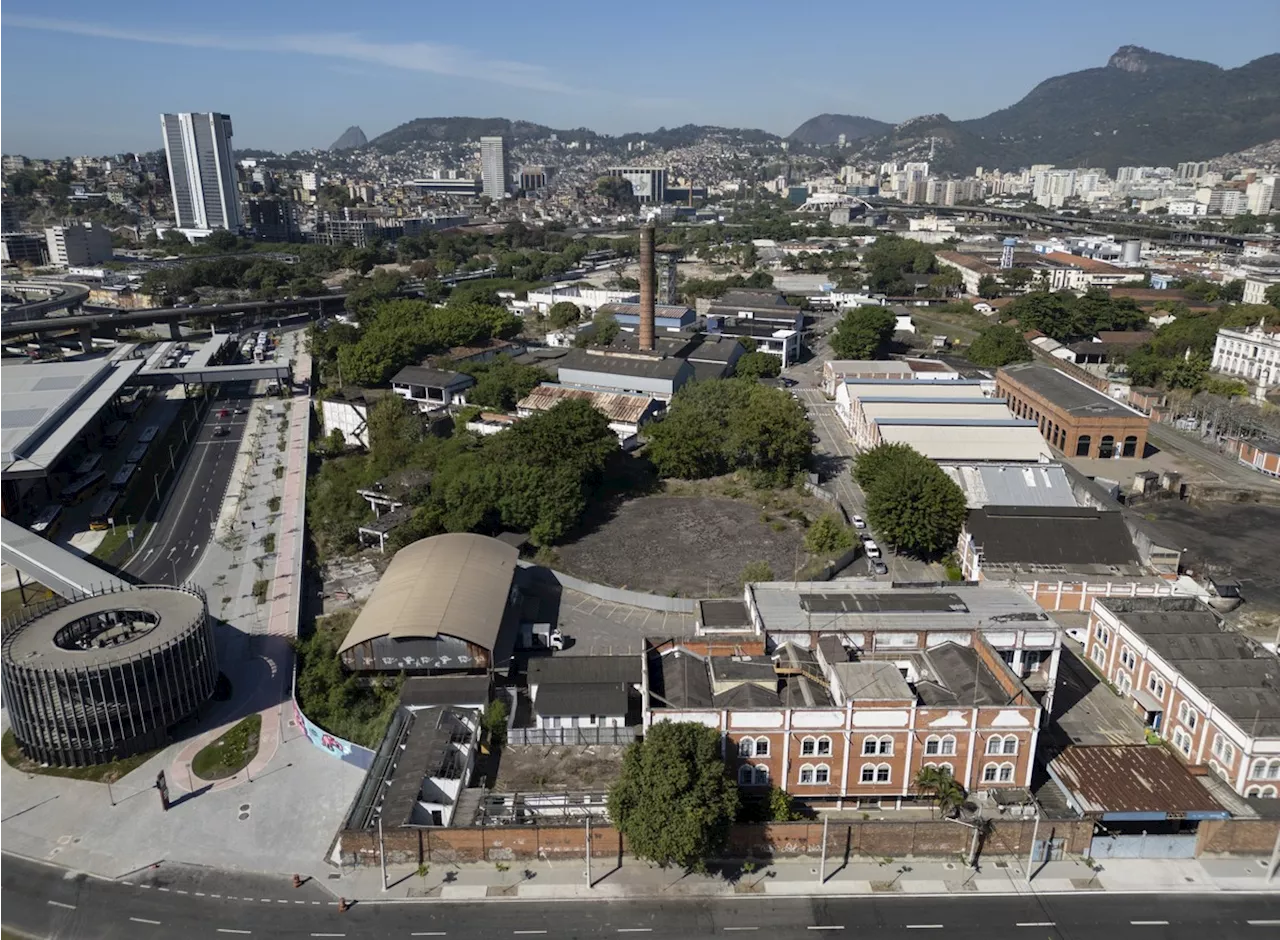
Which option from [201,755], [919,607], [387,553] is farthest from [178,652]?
[919,607]

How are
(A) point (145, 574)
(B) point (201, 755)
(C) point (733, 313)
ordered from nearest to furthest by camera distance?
(B) point (201, 755)
(A) point (145, 574)
(C) point (733, 313)

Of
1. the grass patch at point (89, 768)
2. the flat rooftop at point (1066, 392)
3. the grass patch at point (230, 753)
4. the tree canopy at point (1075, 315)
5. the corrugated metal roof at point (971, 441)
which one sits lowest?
the grass patch at point (89, 768)

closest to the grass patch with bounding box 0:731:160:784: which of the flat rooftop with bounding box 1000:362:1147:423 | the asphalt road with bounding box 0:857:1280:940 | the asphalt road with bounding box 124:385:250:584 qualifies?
the asphalt road with bounding box 0:857:1280:940

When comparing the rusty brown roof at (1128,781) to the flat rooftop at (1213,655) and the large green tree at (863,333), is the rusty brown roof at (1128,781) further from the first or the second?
the large green tree at (863,333)

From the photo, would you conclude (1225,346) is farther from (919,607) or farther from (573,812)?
(573,812)

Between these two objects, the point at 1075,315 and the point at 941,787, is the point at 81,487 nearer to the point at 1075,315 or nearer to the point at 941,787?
the point at 941,787

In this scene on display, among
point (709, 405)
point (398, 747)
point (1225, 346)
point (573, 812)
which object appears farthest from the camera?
point (1225, 346)

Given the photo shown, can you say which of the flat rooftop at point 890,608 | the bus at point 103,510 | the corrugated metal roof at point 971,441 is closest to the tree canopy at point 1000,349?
the corrugated metal roof at point 971,441
